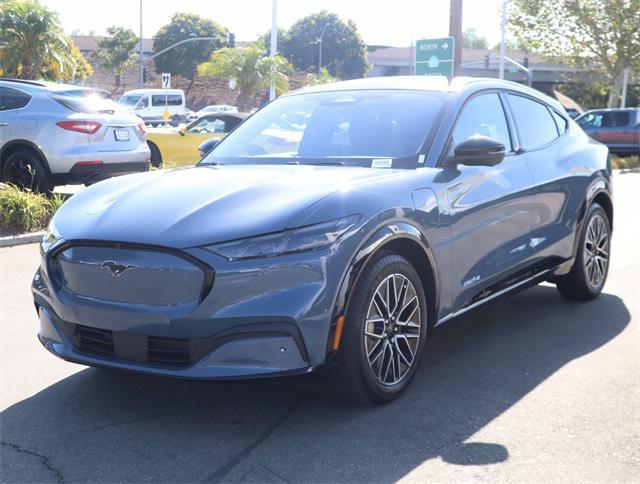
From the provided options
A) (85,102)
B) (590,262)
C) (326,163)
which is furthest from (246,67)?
(326,163)

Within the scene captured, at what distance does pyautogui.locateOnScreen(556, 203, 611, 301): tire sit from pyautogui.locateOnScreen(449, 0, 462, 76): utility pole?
40.5ft

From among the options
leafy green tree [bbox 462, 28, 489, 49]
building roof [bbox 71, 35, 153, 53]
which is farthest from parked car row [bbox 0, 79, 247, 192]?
leafy green tree [bbox 462, 28, 489, 49]

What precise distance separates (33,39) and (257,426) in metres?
23.1

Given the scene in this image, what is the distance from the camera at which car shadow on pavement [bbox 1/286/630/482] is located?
3270mm

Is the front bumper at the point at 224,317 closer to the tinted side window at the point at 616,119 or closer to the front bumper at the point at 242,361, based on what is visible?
the front bumper at the point at 242,361

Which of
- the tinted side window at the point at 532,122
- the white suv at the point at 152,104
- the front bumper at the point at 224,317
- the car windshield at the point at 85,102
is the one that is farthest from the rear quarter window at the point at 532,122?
the white suv at the point at 152,104

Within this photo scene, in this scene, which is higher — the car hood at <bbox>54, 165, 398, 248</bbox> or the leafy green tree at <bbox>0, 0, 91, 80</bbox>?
the leafy green tree at <bbox>0, 0, 91, 80</bbox>

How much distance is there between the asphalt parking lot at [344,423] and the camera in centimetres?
327

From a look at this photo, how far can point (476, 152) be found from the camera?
14.4ft

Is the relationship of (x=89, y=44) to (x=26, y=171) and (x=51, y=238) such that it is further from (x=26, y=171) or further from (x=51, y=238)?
(x=51, y=238)

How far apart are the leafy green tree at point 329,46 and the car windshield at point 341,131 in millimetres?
87331

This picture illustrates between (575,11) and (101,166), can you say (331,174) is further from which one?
(575,11)

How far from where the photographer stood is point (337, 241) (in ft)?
11.6

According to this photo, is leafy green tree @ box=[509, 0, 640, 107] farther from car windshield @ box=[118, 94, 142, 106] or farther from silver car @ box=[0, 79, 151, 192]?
silver car @ box=[0, 79, 151, 192]
